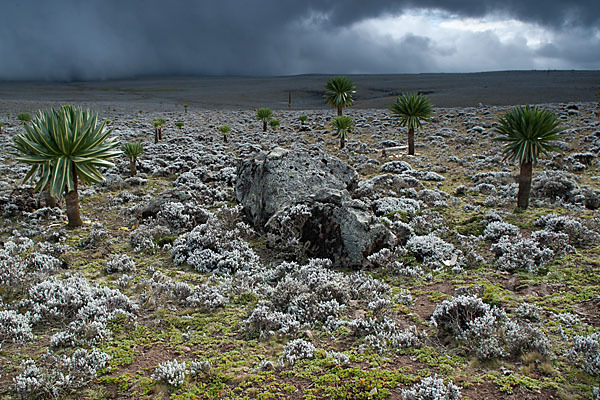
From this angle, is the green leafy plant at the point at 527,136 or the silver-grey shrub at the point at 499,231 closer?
the silver-grey shrub at the point at 499,231

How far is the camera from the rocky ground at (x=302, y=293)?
421cm

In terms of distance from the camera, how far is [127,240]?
891cm

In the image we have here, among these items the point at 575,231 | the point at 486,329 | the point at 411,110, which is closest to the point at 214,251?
the point at 486,329

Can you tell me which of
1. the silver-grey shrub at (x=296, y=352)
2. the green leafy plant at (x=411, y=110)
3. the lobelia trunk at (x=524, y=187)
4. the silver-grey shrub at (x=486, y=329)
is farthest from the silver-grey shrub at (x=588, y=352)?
the green leafy plant at (x=411, y=110)

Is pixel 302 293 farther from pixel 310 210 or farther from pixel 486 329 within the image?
pixel 486 329

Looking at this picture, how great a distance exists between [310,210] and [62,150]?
6.22 m

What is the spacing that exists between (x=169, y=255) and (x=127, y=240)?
152 cm

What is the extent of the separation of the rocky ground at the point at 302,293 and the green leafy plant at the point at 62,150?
1.26m

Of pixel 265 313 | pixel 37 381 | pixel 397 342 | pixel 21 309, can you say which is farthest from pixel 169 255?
pixel 397 342

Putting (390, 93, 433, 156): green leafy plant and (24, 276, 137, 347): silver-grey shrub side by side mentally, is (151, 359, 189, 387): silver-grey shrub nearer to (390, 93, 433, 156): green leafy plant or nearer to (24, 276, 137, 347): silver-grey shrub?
(24, 276, 137, 347): silver-grey shrub

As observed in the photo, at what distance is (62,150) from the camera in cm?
891

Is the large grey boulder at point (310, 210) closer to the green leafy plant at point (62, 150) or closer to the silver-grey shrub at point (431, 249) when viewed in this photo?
the silver-grey shrub at point (431, 249)

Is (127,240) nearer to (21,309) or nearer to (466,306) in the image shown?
(21,309)

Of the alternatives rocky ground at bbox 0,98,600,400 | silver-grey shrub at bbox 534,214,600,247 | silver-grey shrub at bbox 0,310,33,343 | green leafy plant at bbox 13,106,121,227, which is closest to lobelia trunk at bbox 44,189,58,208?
rocky ground at bbox 0,98,600,400
